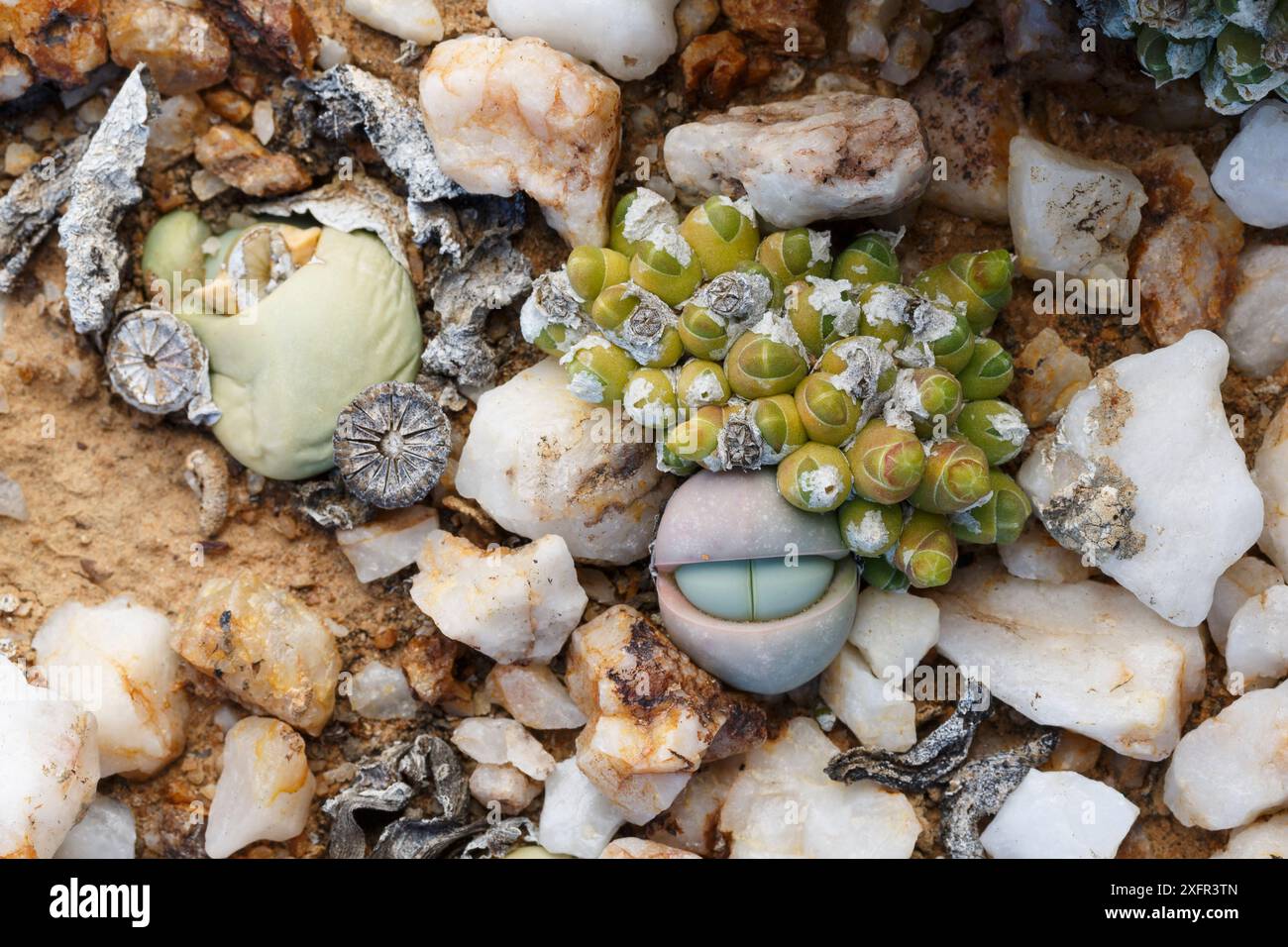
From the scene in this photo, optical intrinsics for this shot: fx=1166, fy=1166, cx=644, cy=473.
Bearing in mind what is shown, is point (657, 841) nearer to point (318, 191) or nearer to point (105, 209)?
point (318, 191)

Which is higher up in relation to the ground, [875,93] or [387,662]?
[875,93]

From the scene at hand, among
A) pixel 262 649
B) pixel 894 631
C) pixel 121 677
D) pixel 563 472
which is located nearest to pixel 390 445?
pixel 563 472

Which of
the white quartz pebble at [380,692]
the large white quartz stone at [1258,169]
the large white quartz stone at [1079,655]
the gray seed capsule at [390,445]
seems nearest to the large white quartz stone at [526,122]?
the gray seed capsule at [390,445]

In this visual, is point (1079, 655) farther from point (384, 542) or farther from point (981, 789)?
point (384, 542)

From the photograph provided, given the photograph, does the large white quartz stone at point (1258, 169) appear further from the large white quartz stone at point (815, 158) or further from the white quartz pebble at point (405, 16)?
the white quartz pebble at point (405, 16)

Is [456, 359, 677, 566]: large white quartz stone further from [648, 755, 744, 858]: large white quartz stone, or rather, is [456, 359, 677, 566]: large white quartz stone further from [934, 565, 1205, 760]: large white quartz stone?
[934, 565, 1205, 760]: large white quartz stone
